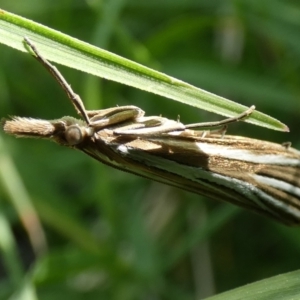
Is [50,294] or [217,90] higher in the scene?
[217,90]

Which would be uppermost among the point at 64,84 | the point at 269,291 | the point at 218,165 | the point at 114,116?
the point at 64,84

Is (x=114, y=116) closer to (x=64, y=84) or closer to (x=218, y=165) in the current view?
(x=64, y=84)

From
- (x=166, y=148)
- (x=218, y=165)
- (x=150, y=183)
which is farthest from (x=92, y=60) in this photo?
(x=150, y=183)

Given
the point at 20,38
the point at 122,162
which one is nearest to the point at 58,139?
the point at 122,162

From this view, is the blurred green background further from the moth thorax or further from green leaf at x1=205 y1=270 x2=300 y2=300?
green leaf at x1=205 y1=270 x2=300 y2=300

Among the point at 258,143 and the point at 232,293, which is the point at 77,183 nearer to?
the point at 258,143

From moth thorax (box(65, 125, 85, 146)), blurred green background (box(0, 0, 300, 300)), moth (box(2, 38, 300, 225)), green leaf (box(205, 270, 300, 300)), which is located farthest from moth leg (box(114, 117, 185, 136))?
blurred green background (box(0, 0, 300, 300))

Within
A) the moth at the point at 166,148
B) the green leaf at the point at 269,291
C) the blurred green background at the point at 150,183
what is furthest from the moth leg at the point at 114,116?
the blurred green background at the point at 150,183
